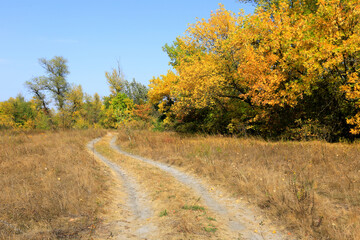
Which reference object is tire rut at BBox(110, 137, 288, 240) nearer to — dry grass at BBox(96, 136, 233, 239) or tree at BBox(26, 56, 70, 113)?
dry grass at BBox(96, 136, 233, 239)

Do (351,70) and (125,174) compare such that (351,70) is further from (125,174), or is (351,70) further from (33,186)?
(33,186)

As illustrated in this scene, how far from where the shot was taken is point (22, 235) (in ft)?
14.1

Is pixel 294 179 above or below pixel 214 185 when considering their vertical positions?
above

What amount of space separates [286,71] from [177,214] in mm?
13450

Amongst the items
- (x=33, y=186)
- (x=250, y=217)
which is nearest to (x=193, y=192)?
(x=250, y=217)

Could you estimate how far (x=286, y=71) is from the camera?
1495 cm

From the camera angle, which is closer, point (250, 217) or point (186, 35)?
point (250, 217)

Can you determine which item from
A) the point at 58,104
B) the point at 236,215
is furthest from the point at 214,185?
the point at 58,104

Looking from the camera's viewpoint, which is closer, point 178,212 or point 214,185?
point 178,212

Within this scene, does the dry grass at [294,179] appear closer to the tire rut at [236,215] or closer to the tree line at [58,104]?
the tire rut at [236,215]

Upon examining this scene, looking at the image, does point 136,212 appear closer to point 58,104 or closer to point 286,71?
point 286,71

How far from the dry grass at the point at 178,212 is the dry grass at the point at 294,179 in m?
1.51

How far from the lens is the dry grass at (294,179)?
4.89m

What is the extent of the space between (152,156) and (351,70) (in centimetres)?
1350
